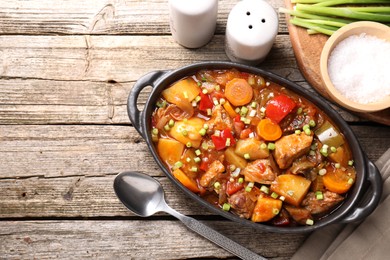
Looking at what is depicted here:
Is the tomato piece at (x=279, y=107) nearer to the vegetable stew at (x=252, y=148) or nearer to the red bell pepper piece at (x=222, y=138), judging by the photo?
the vegetable stew at (x=252, y=148)

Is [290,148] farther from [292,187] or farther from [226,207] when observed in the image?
[226,207]

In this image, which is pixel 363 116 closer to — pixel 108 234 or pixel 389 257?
pixel 389 257

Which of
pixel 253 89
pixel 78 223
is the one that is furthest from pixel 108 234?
pixel 253 89

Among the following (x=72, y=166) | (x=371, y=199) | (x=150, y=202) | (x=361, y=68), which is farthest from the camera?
(x=72, y=166)

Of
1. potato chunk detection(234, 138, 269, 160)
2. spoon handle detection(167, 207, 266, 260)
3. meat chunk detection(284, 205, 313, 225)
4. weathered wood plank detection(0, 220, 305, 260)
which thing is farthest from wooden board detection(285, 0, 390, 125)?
spoon handle detection(167, 207, 266, 260)

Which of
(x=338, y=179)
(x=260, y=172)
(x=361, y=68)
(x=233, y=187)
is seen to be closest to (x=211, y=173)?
(x=233, y=187)

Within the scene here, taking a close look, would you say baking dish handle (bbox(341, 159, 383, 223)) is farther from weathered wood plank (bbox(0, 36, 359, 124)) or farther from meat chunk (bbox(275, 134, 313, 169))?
weathered wood plank (bbox(0, 36, 359, 124))

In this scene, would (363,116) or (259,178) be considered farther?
(363,116)
